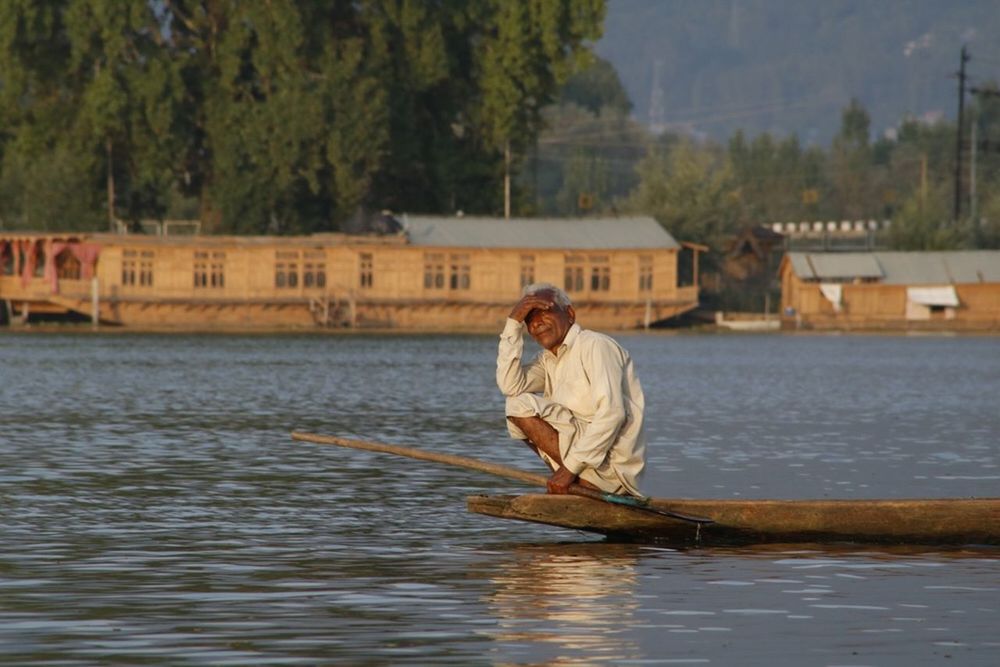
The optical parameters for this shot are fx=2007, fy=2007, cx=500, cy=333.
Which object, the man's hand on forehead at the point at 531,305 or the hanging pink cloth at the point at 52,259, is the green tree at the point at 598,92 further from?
the man's hand on forehead at the point at 531,305

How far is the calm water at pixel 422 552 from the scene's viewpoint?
1098 centimetres

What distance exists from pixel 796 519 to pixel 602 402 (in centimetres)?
180

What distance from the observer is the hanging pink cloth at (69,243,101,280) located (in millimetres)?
74625

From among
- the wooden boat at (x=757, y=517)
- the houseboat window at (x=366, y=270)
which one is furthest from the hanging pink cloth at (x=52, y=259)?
the wooden boat at (x=757, y=517)

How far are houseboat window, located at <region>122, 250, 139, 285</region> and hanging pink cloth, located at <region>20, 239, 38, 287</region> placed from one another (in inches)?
135

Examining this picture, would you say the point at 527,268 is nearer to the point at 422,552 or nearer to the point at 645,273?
the point at 645,273

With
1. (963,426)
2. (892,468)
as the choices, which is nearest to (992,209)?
(963,426)

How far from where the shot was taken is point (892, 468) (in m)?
23.2

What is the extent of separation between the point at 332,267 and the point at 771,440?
5036 cm

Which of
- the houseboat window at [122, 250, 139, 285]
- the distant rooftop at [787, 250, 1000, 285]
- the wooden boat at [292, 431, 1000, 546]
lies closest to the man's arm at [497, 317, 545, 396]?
the wooden boat at [292, 431, 1000, 546]

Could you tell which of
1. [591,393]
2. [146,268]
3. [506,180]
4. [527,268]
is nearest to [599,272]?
[527,268]

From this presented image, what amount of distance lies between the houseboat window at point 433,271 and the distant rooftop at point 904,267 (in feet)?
50.4

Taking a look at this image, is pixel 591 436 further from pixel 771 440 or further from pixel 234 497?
pixel 771 440

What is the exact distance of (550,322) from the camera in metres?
13.9
